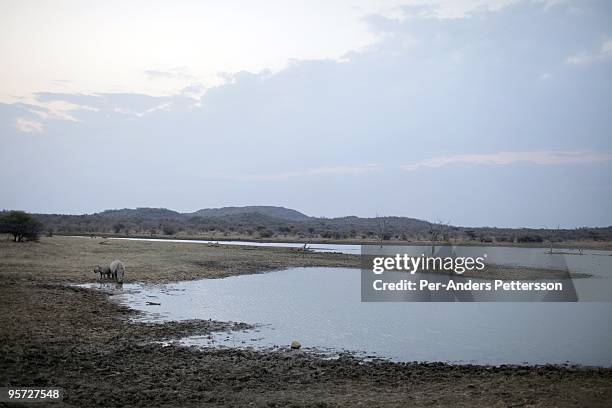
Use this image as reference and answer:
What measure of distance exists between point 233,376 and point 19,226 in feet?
111

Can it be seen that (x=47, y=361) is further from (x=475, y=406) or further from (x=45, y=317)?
(x=475, y=406)

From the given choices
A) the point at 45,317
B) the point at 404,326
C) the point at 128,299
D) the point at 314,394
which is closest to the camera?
the point at 314,394

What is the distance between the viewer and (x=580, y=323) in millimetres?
20094

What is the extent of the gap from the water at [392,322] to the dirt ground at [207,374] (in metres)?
1.49

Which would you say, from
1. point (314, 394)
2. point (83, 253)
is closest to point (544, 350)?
point (314, 394)

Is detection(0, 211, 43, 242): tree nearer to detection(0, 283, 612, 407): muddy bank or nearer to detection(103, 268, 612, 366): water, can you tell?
detection(103, 268, 612, 366): water

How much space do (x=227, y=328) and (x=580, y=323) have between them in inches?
542

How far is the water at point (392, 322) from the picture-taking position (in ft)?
49.2

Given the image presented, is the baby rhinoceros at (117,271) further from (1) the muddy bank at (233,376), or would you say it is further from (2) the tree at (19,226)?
(2) the tree at (19,226)

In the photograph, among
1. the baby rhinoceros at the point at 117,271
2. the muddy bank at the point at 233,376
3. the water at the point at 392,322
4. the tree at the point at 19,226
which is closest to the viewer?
the muddy bank at the point at 233,376

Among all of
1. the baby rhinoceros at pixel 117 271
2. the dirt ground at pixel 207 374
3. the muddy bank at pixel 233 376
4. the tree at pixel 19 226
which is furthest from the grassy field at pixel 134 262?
the muddy bank at pixel 233 376

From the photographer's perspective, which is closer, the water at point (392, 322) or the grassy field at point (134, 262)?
the water at point (392, 322)

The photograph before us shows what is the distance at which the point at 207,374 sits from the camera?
438 inches

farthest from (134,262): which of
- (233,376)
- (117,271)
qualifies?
(233,376)
